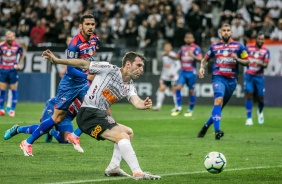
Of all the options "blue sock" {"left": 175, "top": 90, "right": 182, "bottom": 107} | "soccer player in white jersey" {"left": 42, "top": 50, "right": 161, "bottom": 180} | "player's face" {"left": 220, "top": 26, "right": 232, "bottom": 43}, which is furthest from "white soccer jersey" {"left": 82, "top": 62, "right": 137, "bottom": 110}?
"blue sock" {"left": 175, "top": 90, "right": 182, "bottom": 107}

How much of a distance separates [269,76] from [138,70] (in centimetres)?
2090

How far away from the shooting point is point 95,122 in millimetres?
10750

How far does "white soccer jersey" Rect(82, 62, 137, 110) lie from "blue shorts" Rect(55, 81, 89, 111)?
10.4 feet

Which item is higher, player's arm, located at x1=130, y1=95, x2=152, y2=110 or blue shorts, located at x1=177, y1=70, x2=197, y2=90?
player's arm, located at x1=130, y1=95, x2=152, y2=110

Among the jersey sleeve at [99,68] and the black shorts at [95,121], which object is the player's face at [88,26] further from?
the black shorts at [95,121]

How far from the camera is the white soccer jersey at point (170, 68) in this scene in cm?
2942

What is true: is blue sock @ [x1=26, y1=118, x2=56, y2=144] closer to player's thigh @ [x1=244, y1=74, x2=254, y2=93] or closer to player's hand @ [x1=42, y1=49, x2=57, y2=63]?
player's hand @ [x1=42, y1=49, x2=57, y2=63]

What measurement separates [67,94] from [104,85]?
336 centimetres

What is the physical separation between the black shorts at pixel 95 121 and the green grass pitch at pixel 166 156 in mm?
624

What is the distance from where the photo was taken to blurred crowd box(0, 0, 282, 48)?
31312 mm

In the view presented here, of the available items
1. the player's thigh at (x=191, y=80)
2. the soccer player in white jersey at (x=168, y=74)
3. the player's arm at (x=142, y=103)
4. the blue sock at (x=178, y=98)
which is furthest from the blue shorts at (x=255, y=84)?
the player's arm at (x=142, y=103)

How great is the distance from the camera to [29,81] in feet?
107

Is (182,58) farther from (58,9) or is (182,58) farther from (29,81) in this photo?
(58,9)

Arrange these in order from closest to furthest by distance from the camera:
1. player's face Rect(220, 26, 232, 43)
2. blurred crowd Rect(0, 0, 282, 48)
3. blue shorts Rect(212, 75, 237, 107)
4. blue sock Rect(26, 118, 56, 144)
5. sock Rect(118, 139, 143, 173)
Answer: sock Rect(118, 139, 143, 173) → blue sock Rect(26, 118, 56, 144) → blue shorts Rect(212, 75, 237, 107) → player's face Rect(220, 26, 232, 43) → blurred crowd Rect(0, 0, 282, 48)
